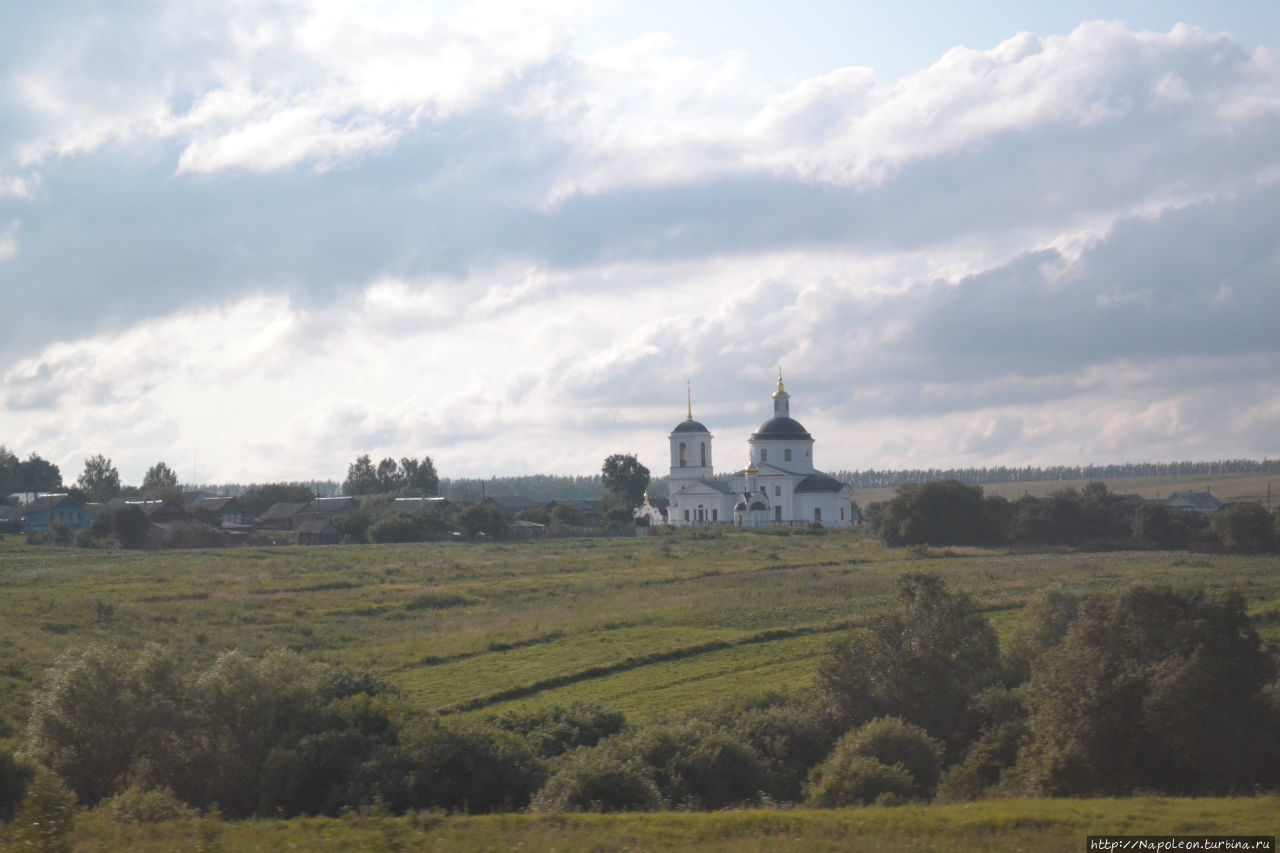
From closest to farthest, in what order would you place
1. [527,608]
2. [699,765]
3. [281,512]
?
1. [699,765]
2. [527,608]
3. [281,512]

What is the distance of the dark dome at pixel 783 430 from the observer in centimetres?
10769

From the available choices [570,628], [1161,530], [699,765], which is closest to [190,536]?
[570,628]

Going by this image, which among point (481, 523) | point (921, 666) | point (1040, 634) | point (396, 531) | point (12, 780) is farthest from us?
point (481, 523)

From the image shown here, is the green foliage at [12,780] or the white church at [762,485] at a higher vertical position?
the white church at [762,485]

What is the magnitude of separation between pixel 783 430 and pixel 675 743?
89.4 meters

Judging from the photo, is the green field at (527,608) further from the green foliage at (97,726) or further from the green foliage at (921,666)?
the green foliage at (97,726)

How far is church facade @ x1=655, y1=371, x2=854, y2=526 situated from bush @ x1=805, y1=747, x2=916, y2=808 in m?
84.0

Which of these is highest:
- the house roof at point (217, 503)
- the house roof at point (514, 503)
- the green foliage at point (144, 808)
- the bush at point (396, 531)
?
the house roof at point (217, 503)

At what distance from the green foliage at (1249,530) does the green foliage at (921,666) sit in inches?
1829

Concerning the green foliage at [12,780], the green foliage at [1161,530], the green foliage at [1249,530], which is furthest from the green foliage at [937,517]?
the green foliage at [12,780]

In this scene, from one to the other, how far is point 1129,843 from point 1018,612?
83.5 ft

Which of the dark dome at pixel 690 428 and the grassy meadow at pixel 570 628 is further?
the dark dome at pixel 690 428

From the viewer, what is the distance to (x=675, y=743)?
19734 millimetres

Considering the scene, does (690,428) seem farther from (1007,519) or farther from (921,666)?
(921,666)
